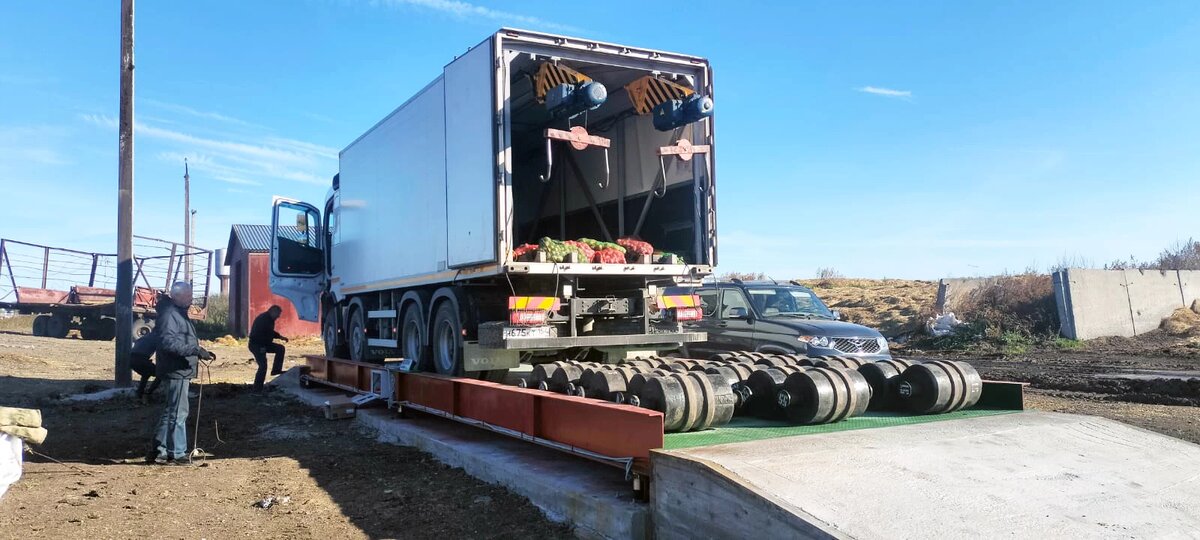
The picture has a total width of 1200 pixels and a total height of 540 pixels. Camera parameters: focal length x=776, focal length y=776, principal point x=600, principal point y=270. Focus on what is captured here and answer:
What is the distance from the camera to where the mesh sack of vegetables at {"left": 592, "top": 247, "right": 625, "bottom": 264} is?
738 centimetres

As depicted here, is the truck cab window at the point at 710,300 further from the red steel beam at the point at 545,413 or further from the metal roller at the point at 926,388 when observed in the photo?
the metal roller at the point at 926,388

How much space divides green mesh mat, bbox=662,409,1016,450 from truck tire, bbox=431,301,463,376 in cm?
317

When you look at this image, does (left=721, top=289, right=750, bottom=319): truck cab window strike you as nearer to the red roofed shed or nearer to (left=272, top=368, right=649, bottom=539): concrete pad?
(left=272, top=368, right=649, bottom=539): concrete pad

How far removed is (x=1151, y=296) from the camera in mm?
20500

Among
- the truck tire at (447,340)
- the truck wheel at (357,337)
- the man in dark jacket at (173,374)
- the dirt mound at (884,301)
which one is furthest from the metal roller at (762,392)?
the dirt mound at (884,301)

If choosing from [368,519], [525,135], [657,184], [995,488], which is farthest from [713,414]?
[525,135]

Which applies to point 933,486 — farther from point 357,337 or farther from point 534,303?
point 357,337

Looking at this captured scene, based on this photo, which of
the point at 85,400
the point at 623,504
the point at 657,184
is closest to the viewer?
the point at 623,504

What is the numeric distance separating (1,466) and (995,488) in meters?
6.30

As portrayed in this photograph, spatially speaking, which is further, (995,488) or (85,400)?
(85,400)

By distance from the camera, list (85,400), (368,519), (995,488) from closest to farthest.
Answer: (995,488) → (368,519) → (85,400)

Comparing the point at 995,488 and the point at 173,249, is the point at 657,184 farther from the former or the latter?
the point at 173,249

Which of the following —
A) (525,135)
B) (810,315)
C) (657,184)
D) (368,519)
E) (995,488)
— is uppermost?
(525,135)

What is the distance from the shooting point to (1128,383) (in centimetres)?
1173
